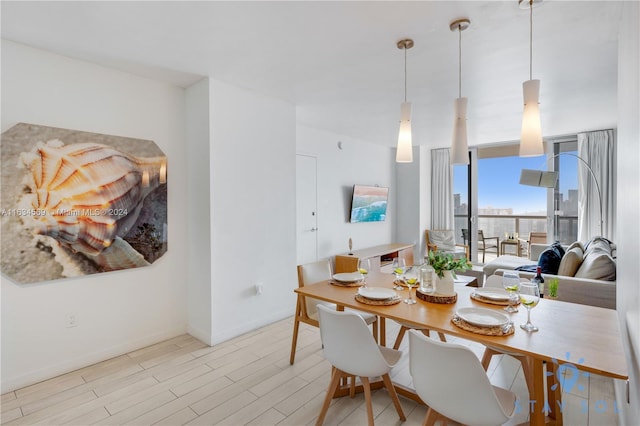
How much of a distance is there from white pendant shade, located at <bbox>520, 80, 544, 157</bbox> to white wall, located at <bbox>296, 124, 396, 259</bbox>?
10.2 ft

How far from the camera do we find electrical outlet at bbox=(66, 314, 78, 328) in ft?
8.41

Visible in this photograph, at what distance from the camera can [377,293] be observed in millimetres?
Result: 2098

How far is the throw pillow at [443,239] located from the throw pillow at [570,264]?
284cm

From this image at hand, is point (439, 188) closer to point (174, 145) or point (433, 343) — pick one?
point (174, 145)

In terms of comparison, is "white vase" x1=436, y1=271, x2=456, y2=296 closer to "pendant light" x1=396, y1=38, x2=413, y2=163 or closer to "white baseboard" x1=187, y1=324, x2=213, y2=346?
"pendant light" x1=396, y1=38, x2=413, y2=163

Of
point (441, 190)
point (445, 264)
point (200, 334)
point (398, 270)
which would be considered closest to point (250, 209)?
point (200, 334)

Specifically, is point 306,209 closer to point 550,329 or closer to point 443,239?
point 443,239

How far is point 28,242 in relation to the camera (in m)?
2.35

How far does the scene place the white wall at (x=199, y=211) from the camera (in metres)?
3.01

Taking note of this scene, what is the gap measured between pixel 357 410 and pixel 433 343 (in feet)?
3.56

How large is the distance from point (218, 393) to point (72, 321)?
1.37m

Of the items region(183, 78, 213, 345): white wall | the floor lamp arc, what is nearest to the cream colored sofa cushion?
the floor lamp arc

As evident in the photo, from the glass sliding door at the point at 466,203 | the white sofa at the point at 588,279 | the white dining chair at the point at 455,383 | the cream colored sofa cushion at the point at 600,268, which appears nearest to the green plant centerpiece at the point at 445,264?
the white dining chair at the point at 455,383

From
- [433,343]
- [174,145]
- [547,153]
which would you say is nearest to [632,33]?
[433,343]
